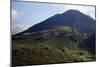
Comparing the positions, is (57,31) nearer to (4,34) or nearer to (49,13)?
(49,13)

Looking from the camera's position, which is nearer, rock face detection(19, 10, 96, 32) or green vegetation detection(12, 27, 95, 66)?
green vegetation detection(12, 27, 95, 66)

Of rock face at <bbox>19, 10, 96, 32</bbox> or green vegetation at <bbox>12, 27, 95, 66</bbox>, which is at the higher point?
rock face at <bbox>19, 10, 96, 32</bbox>

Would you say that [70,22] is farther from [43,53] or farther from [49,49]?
[43,53]

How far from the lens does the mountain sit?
2777 mm

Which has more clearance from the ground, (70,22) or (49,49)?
(70,22)

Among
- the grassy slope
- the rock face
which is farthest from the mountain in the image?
the grassy slope

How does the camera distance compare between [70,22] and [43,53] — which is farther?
[70,22]

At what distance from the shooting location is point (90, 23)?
303cm

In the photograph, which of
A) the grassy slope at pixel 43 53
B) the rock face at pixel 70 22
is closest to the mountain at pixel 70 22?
the rock face at pixel 70 22

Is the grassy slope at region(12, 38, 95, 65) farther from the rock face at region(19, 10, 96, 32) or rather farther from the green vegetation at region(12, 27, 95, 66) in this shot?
the rock face at region(19, 10, 96, 32)

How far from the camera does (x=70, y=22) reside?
9.57 ft

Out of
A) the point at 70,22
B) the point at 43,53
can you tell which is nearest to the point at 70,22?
the point at 70,22

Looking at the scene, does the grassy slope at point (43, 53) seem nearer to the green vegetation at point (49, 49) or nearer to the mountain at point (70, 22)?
the green vegetation at point (49, 49)

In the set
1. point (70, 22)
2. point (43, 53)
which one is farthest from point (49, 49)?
point (70, 22)
